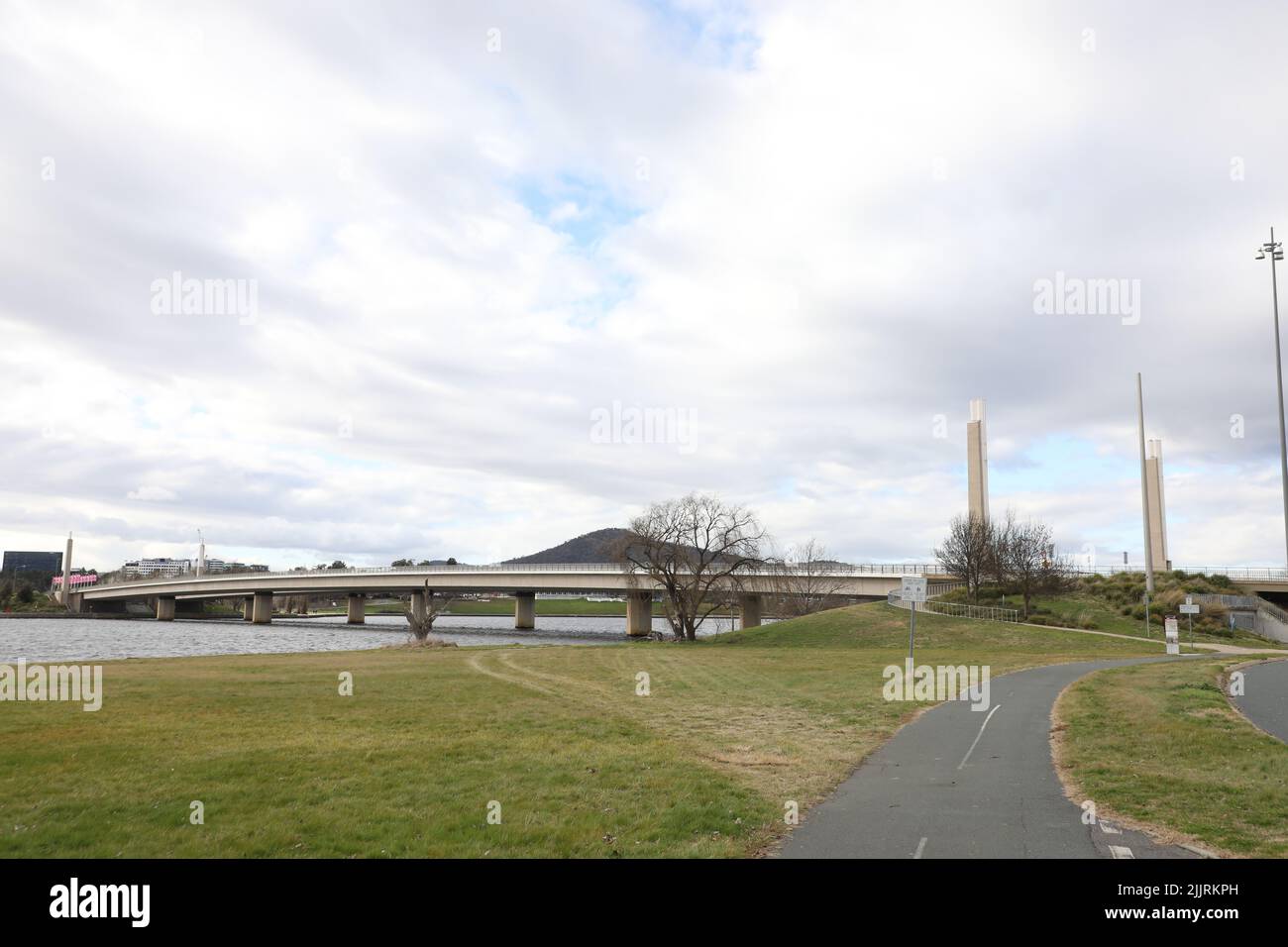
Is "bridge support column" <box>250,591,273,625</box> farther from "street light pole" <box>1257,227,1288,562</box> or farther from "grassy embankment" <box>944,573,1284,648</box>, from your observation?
"street light pole" <box>1257,227,1288,562</box>

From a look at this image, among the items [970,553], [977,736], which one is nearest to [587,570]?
[970,553]

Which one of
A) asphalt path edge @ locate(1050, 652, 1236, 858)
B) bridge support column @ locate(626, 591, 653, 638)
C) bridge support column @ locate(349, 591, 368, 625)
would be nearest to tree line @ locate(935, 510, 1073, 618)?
bridge support column @ locate(626, 591, 653, 638)

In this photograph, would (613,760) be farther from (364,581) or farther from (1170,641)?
(364,581)

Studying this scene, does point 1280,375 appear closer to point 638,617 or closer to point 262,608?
point 638,617

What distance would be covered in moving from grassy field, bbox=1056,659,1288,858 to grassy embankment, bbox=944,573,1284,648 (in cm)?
4302

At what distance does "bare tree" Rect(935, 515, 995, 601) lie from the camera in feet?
242

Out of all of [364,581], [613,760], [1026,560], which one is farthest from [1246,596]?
[364,581]

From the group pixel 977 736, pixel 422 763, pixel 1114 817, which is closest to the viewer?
pixel 1114 817

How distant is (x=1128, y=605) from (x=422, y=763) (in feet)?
238

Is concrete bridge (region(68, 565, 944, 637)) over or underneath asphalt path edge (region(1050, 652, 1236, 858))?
underneath

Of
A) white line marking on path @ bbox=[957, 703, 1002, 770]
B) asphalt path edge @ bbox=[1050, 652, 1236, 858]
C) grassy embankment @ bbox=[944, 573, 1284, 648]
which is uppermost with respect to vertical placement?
asphalt path edge @ bbox=[1050, 652, 1236, 858]

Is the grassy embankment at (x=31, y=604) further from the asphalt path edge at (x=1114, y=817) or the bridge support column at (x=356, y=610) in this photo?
the asphalt path edge at (x=1114, y=817)

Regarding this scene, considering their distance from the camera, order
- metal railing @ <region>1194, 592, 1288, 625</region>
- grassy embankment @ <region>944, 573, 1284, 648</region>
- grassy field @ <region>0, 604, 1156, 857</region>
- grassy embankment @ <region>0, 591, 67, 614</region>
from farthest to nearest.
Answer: grassy embankment @ <region>0, 591, 67, 614</region>
metal railing @ <region>1194, 592, 1288, 625</region>
grassy embankment @ <region>944, 573, 1284, 648</region>
grassy field @ <region>0, 604, 1156, 857</region>

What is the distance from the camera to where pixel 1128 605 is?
71125mm
